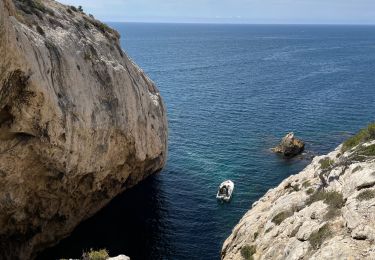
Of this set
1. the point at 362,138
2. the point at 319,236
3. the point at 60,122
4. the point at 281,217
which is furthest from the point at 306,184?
the point at 60,122


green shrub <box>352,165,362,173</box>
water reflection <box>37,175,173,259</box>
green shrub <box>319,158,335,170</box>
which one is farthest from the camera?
water reflection <box>37,175,173,259</box>

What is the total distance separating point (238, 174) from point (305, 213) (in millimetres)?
39487

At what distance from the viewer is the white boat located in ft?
204

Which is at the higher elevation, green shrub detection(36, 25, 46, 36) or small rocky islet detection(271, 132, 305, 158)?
green shrub detection(36, 25, 46, 36)

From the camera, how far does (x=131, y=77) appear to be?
59219mm

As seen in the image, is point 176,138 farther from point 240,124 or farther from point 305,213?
point 305,213

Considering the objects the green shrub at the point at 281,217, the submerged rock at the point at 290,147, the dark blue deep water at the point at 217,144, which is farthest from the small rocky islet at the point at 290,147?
the green shrub at the point at 281,217

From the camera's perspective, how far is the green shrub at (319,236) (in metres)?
27.4

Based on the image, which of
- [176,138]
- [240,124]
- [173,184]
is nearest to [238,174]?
[173,184]

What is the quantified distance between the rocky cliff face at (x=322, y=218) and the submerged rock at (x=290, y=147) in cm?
3770

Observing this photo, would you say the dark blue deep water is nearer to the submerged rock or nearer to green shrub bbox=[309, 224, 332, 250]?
the submerged rock

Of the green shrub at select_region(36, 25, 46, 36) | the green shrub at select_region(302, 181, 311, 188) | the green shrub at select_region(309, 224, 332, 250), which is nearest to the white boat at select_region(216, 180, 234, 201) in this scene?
the green shrub at select_region(302, 181, 311, 188)

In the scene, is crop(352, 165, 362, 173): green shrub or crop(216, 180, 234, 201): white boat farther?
crop(216, 180, 234, 201): white boat

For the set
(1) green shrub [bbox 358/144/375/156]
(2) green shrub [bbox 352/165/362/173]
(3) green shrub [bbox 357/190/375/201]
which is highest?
(1) green shrub [bbox 358/144/375/156]
